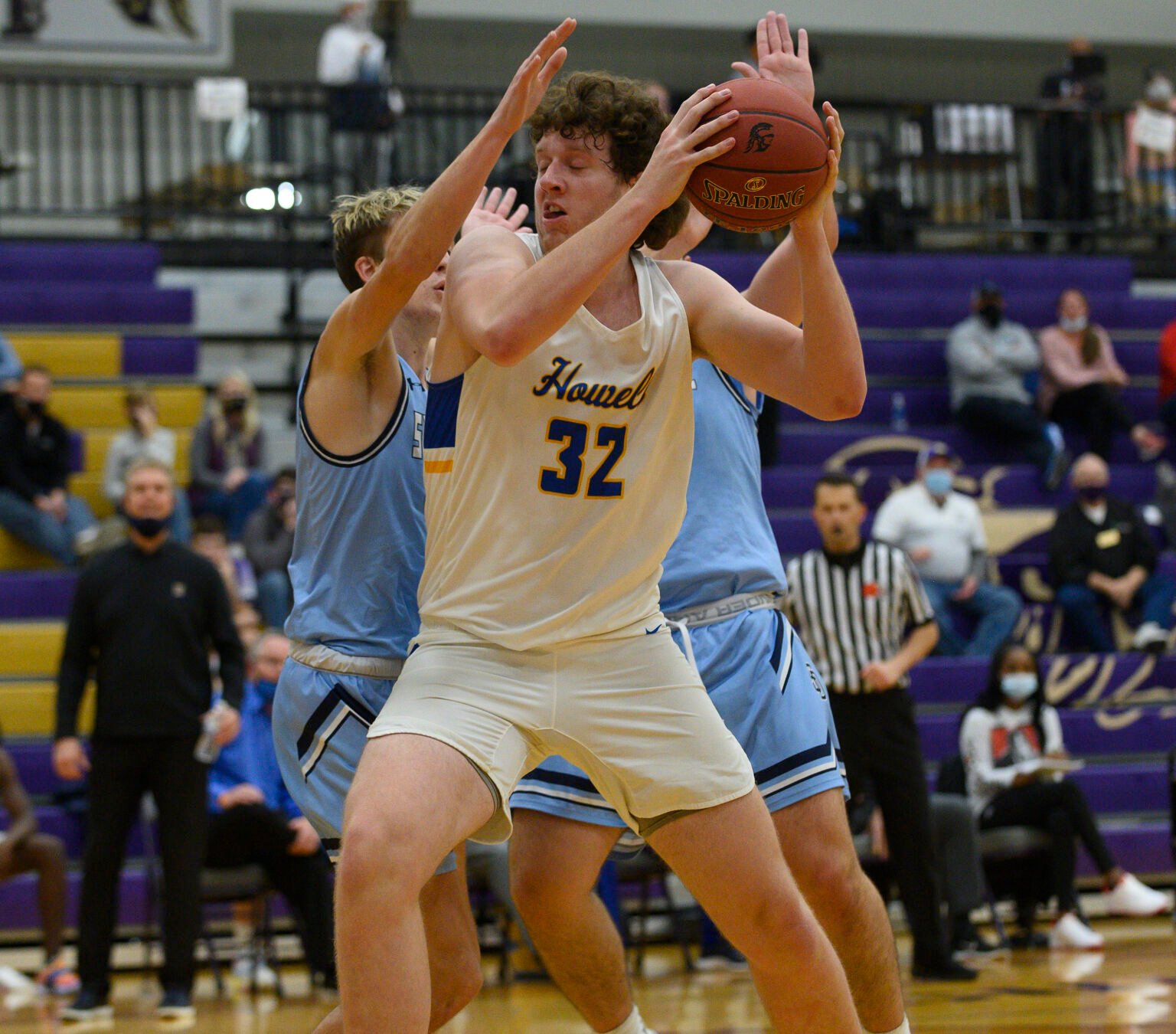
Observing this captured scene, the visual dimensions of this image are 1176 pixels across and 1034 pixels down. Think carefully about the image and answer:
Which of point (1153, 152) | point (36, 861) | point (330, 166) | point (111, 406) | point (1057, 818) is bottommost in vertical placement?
point (1057, 818)

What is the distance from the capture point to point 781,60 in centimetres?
317

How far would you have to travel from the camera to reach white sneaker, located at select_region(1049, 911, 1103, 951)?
799 centimetres

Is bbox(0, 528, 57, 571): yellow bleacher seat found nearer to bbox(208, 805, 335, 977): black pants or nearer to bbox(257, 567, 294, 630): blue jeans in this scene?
bbox(257, 567, 294, 630): blue jeans

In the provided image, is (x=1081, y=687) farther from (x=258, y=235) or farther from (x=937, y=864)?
(x=258, y=235)

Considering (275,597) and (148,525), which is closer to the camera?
(148,525)

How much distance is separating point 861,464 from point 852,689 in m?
5.44

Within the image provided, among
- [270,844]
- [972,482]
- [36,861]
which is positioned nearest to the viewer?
[36,861]

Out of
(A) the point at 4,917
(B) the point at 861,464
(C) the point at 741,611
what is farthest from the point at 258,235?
(C) the point at 741,611

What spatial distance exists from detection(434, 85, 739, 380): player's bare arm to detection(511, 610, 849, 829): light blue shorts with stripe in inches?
43.1

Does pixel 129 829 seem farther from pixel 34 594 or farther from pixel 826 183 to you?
pixel 826 183

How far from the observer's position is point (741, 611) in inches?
153

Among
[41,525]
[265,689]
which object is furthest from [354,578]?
[41,525]

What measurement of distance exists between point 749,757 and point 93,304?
9.89 meters

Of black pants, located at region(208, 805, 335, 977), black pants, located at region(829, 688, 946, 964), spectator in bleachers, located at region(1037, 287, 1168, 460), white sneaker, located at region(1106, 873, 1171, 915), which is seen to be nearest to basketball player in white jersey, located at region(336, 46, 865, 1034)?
black pants, located at region(829, 688, 946, 964)
